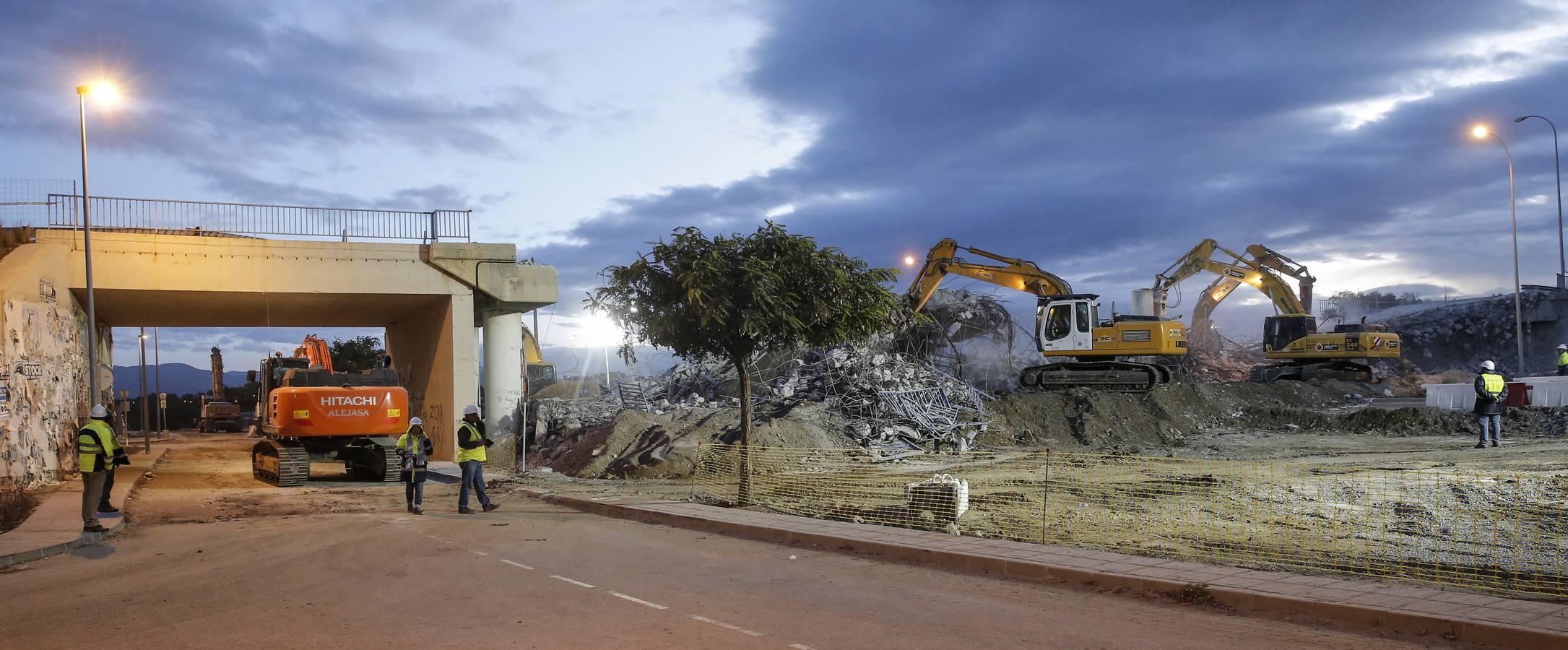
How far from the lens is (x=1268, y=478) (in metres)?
16.3

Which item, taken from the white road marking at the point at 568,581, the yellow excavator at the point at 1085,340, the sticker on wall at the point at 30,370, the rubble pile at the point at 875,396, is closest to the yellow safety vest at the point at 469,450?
the white road marking at the point at 568,581

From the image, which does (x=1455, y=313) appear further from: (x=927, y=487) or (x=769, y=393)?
(x=927, y=487)

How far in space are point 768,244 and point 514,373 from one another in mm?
16248

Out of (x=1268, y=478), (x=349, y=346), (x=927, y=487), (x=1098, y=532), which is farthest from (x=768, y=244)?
(x=349, y=346)

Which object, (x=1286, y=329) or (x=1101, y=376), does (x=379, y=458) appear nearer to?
(x=1101, y=376)

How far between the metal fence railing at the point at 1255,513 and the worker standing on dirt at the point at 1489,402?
5456mm

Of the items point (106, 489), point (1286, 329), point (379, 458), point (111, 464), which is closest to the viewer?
point (111, 464)

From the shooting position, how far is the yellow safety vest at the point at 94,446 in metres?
13.0

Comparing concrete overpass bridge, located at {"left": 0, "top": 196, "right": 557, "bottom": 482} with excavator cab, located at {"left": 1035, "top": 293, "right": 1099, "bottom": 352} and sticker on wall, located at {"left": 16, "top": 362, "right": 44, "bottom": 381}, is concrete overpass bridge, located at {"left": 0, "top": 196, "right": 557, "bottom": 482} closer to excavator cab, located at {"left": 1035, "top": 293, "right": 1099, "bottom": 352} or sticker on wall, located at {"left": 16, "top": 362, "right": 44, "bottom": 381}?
sticker on wall, located at {"left": 16, "top": 362, "right": 44, "bottom": 381}

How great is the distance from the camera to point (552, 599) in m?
8.27

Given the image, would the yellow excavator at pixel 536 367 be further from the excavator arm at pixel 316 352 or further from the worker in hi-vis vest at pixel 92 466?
the worker in hi-vis vest at pixel 92 466

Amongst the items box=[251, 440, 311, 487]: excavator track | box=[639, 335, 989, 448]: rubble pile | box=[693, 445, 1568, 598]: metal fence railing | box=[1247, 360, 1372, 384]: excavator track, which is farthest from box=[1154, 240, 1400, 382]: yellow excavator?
box=[251, 440, 311, 487]: excavator track

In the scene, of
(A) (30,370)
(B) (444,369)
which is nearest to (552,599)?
(A) (30,370)

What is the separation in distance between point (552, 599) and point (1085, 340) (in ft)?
89.6
